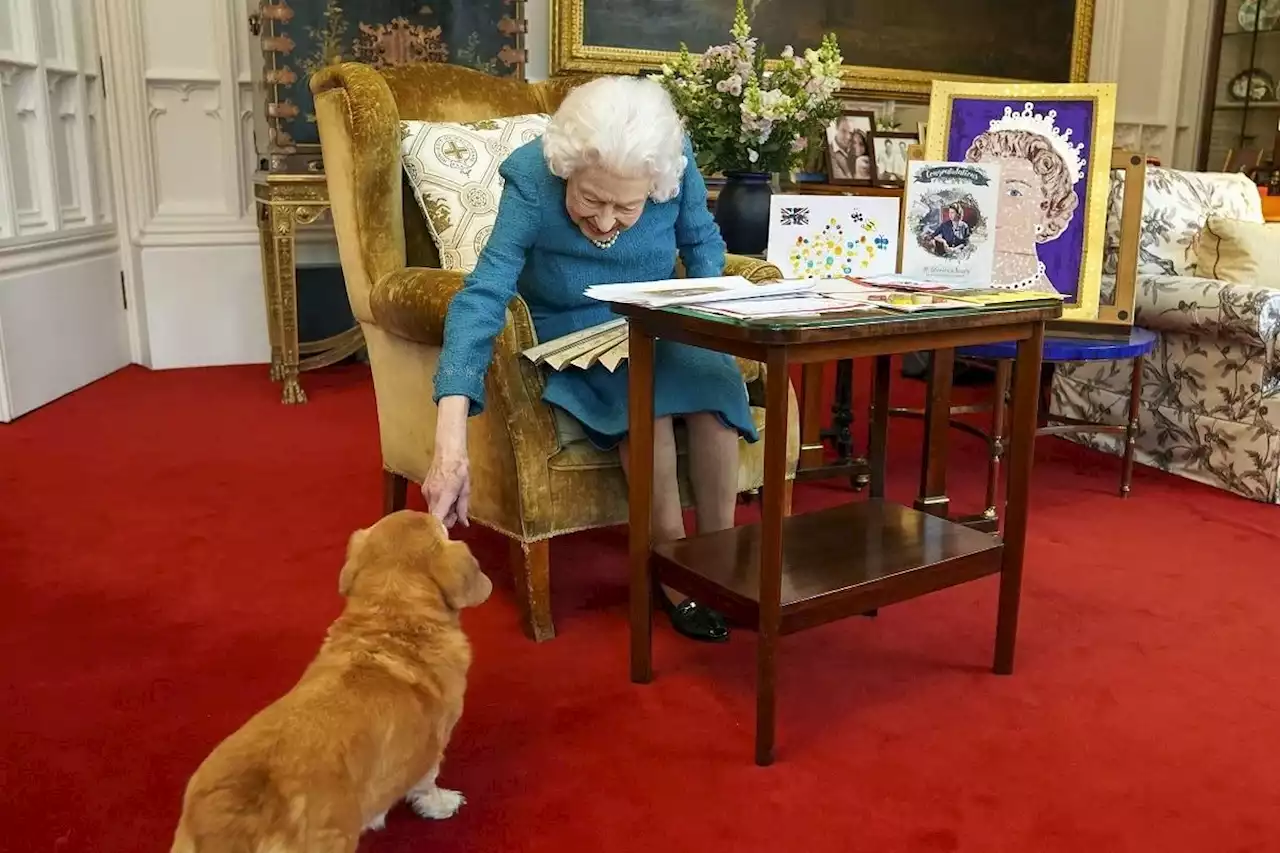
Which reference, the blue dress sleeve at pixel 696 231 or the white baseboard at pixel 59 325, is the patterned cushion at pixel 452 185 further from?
the white baseboard at pixel 59 325

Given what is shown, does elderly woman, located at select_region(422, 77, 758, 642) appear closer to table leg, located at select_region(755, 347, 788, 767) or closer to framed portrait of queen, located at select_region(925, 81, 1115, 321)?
table leg, located at select_region(755, 347, 788, 767)

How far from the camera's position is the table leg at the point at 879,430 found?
2227mm

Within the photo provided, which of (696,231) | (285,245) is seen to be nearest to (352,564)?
(696,231)

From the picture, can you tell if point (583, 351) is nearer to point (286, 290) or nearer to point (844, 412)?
point (844, 412)

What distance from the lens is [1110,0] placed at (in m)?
5.64

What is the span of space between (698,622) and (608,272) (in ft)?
2.17

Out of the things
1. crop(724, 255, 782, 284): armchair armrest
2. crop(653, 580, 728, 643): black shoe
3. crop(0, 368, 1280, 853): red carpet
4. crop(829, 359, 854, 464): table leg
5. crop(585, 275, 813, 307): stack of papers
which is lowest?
crop(0, 368, 1280, 853): red carpet

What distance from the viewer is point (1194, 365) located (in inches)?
126

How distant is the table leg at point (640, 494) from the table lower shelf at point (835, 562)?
0.13 ft

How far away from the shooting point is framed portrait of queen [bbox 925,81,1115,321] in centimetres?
272

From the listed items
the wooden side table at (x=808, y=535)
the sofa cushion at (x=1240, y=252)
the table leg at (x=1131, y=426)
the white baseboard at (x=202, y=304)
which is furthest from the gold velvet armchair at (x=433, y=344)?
the white baseboard at (x=202, y=304)

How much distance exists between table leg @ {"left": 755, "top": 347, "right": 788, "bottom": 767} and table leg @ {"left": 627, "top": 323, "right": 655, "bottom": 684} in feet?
0.94

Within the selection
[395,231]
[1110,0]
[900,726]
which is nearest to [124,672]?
[395,231]

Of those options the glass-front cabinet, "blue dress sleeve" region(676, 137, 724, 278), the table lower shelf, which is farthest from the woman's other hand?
the glass-front cabinet
